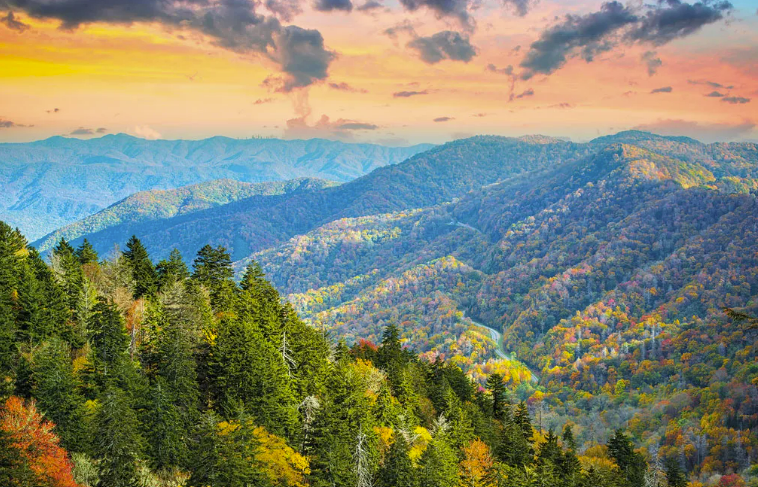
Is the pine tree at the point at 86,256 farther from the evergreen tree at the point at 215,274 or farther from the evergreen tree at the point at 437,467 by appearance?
the evergreen tree at the point at 437,467

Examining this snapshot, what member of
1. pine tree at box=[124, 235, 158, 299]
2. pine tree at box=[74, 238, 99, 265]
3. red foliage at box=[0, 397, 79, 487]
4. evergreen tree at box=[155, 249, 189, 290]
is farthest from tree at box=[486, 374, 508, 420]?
red foliage at box=[0, 397, 79, 487]

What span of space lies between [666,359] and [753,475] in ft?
290

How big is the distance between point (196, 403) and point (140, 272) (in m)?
26.8

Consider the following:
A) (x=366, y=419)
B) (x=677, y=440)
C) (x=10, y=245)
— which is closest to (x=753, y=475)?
(x=677, y=440)

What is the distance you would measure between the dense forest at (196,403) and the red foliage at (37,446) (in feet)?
0.39

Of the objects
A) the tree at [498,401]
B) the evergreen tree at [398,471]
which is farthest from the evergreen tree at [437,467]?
the tree at [498,401]

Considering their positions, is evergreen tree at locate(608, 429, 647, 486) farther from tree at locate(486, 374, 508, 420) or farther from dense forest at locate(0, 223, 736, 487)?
tree at locate(486, 374, 508, 420)

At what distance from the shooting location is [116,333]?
45.9 m

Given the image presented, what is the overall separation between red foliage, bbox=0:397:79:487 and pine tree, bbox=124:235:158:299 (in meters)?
27.9

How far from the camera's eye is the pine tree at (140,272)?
204ft

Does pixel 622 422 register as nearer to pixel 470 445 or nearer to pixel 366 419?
pixel 470 445

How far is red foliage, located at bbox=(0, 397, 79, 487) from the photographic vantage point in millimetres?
29391

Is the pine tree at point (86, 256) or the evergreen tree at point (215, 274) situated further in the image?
the pine tree at point (86, 256)

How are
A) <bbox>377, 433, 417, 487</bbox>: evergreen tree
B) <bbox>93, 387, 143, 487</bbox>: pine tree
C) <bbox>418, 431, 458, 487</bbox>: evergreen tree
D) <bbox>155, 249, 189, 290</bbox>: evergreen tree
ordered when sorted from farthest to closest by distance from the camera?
<bbox>155, 249, 189, 290</bbox>: evergreen tree < <bbox>418, 431, 458, 487</bbox>: evergreen tree < <bbox>377, 433, 417, 487</bbox>: evergreen tree < <bbox>93, 387, 143, 487</bbox>: pine tree
